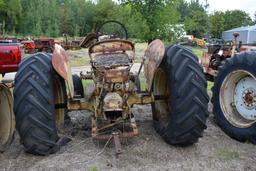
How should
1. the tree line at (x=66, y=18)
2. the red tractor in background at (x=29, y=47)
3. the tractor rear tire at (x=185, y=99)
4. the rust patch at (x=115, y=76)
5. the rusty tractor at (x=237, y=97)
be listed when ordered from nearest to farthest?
the tractor rear tire at (x=185, y=99) → the rust patch at (x=115, y=76) → the rusty tractor at (x=237, y=97) → the red tractor in background at (x=29, y=47) → the tree line at (x=66, y=18)

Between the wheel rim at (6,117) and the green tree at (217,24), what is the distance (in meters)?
57.2

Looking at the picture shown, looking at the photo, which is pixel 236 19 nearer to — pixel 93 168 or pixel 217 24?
pixel 217 24

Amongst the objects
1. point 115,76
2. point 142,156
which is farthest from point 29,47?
point 142,156

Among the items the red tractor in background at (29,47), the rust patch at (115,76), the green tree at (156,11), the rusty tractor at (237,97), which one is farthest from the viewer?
the red tractor in background at (29,47)

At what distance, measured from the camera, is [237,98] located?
575 cm

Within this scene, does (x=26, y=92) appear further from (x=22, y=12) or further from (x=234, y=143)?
(x=22, y=12)

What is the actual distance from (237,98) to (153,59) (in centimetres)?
144

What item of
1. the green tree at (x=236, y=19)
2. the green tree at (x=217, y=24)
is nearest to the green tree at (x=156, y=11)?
the green tree at (x=217, y=24)

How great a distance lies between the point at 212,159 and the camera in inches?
179

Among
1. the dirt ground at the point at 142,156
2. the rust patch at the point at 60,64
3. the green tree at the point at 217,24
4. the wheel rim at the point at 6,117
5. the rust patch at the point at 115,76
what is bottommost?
the green tree at the point at 217,24

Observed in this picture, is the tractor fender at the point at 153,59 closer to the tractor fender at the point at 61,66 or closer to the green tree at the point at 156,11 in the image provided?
the tractor fender at the point at 61,66

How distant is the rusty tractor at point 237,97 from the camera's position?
535cm

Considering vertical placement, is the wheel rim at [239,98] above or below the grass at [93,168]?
above

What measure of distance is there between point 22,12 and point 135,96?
5744 centimetres
